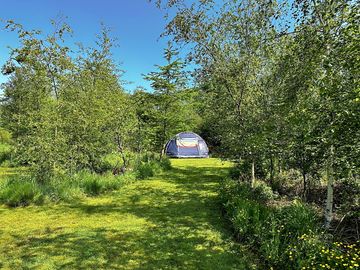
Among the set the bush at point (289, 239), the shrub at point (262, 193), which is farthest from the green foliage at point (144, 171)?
the bush at point (289, 239)

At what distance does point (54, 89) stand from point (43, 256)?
6.22m

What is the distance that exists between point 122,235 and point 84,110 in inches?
189

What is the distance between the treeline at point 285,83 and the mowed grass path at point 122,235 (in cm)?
192

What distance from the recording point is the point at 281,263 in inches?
147

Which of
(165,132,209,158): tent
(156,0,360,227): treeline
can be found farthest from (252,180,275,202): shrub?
(165,132,209,158): tent

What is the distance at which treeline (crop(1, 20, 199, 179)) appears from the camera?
7.58 meters

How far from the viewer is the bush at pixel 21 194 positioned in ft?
21.7

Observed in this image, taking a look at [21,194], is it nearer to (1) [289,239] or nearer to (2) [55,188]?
(2) [55,188]

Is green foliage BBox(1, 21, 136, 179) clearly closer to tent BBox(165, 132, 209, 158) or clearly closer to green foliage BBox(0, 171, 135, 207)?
green foliage BBox(0, 171, 135, 207)

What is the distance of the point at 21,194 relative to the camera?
6.65 metres

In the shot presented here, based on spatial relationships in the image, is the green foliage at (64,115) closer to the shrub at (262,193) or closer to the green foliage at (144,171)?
the green foliage at (144,171)

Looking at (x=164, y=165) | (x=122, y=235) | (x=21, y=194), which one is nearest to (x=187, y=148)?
(x=164, y=165)

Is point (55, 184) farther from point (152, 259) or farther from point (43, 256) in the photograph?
point (152, 259)

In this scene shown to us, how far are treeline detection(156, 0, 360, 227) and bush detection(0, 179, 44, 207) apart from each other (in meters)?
5.18
